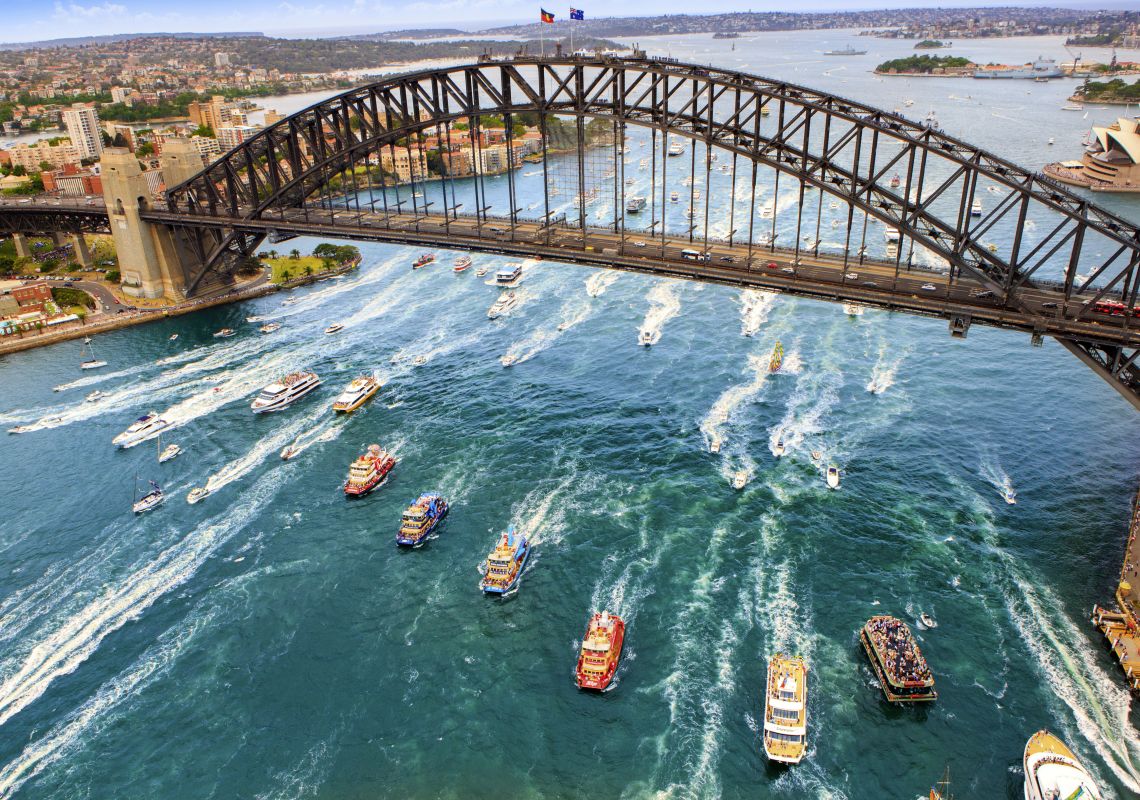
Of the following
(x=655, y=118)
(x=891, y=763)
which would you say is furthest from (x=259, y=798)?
(x=655, y=118)

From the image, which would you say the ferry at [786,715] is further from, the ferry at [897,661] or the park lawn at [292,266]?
the park lawn at [292,266]

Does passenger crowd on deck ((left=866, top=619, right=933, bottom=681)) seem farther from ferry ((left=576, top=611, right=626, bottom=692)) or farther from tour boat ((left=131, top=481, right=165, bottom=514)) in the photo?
tour boat ((left=131, top=481, right=165, bottom=514))

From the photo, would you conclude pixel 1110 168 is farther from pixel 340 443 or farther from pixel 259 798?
pixel 259 798

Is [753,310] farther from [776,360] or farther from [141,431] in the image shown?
[141,431]

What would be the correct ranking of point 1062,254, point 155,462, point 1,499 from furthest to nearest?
1. point 1062,254
2. point 155,462
3. point 1,499

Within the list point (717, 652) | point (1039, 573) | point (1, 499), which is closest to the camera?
point (717, 652)

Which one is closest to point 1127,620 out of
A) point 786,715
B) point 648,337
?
point 786,715
